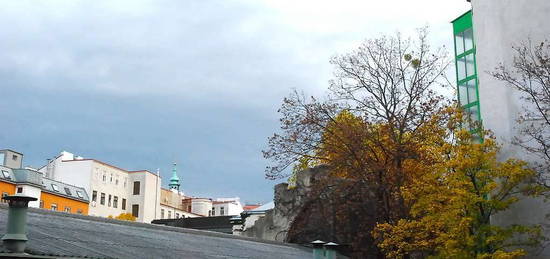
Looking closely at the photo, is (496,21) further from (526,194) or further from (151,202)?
(151,202)

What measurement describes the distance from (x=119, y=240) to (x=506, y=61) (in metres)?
21.7

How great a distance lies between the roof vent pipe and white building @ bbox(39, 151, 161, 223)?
62898 millimetres

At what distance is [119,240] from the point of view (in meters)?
15.6

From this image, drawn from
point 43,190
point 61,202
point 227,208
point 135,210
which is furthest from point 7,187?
point 227,208

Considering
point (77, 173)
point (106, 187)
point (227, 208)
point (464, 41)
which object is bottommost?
point (227, 208)

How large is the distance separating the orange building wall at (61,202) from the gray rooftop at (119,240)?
1748 inches

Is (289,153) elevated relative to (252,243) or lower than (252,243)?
elevated

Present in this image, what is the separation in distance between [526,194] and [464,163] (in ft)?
9.42

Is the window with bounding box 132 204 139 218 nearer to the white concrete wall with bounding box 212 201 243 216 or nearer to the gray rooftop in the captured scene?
the white concrete wall with bounding box 212 201 243 216

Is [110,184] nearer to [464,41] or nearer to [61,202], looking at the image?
[61,202]

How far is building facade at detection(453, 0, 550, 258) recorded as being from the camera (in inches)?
1126

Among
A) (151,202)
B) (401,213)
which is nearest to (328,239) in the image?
(401,213)

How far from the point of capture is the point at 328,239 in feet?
103

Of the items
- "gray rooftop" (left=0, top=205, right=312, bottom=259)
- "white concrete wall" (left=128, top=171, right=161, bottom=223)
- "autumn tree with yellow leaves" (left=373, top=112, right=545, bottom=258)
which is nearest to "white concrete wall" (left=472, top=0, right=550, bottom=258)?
"autumn tree with yellow leaves" (left=373, top=112, right=545, bottom=258)
